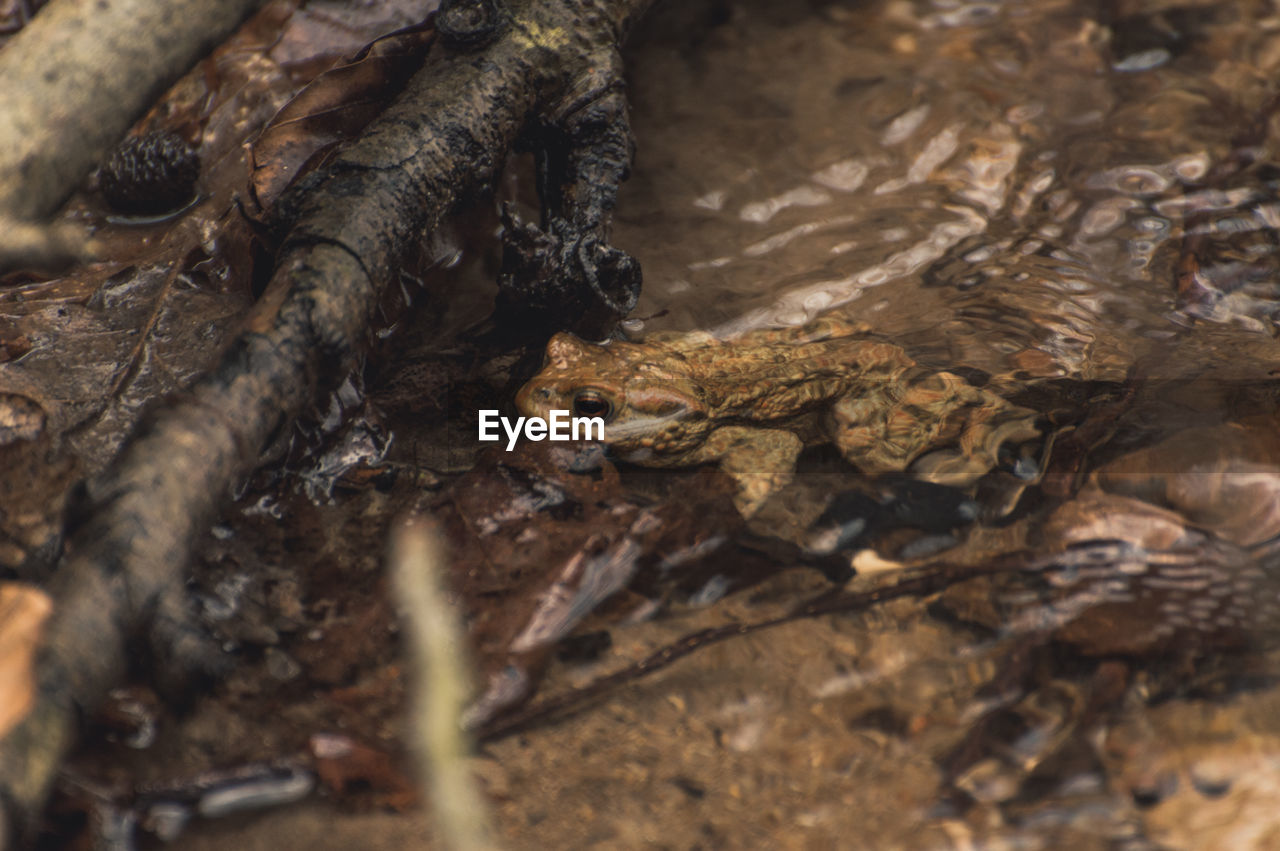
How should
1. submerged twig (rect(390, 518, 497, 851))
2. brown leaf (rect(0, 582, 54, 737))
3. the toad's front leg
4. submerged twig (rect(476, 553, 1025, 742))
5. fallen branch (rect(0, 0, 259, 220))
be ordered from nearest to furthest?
brown leaf (rect(0, 582, 54, 737))
submerged twig (rect(390, 518, 497, 851))
submerged twig (rect(476, 553, 1025, 742))
the toad's front leg
fallen branch (rect(0, 0, 259, 220))

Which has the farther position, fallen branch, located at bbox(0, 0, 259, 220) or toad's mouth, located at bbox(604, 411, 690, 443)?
fallen branch, located at bbox(0, 0, 259, 220)

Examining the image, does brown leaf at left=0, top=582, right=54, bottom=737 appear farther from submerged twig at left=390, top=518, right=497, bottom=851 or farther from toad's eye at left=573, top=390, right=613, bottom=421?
toad's eye at left=573, top=390, right=613, bottom=421

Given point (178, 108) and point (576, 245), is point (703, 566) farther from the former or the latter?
point (178, 108)

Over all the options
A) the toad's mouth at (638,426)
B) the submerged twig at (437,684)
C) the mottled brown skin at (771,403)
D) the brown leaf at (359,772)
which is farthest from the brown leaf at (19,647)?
the toad's mouth at (638,426)

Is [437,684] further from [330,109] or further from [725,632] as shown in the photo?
[330,109]

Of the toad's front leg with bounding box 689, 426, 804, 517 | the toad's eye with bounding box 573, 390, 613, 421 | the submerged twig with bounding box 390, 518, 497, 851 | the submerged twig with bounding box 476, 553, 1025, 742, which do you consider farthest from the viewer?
the toad's eye with bounding box 573, 390, 613, 421

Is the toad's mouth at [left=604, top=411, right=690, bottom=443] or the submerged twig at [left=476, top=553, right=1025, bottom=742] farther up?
the toad's mouth at [left=604, top=411, right=690, bottom=443]

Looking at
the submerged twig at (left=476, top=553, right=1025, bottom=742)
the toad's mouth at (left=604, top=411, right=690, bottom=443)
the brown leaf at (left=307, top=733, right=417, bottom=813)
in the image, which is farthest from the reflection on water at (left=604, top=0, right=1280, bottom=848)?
the brown leaf at (left=307, top=733, right=417, bottom=813)
